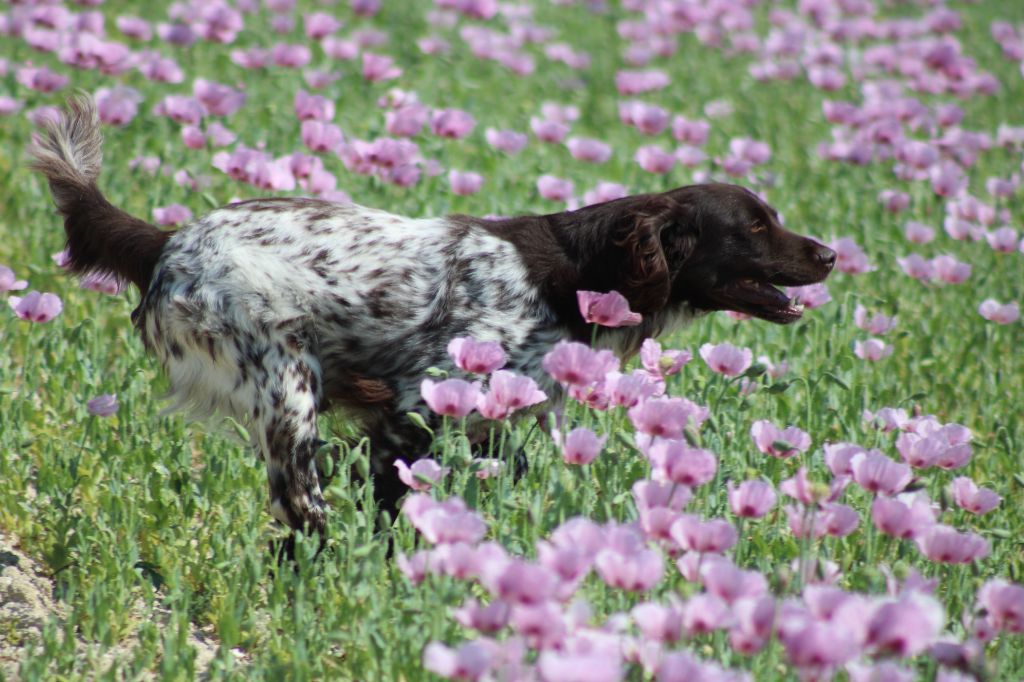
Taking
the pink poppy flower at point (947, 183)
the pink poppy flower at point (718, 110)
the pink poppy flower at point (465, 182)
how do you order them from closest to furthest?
the pink poppy flower at point (465, 182)
the pink poppy flower at point (947, 183)
the pink poppy flower at point (718, 110)

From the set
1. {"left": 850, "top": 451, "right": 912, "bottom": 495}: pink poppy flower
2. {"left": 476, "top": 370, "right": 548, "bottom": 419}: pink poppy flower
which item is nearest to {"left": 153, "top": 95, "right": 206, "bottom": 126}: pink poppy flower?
{"left": 476, "top": 370, "right": 548, "bottom": 419}: pink poppy flower

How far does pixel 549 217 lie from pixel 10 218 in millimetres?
3194

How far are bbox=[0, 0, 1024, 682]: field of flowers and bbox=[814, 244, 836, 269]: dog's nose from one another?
22 centimetres

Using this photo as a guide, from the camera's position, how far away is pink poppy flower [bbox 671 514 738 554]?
281cm

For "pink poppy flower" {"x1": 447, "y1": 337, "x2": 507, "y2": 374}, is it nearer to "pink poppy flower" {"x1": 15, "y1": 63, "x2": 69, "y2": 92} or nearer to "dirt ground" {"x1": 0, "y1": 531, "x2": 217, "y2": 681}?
"dirt ground" {"x1": 0, "y1": 531, "x2": 217, "y2": 681}

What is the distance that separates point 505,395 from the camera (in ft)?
11.0

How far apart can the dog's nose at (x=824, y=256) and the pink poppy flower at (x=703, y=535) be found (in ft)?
6.63

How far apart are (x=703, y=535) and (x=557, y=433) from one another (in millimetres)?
681

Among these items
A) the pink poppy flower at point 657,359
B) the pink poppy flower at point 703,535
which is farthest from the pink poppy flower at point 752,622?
the pink poppy flower at point 657,359

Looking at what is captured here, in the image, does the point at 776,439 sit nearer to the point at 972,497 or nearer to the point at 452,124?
the point at 972,497

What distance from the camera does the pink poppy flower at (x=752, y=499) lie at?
300 cm

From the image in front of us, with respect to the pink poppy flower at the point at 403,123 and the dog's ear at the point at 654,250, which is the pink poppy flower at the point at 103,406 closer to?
the dog's ear at the point at 654,250

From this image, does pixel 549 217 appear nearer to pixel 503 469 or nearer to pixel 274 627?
pixel 503 469

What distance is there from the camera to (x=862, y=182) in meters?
8.20
